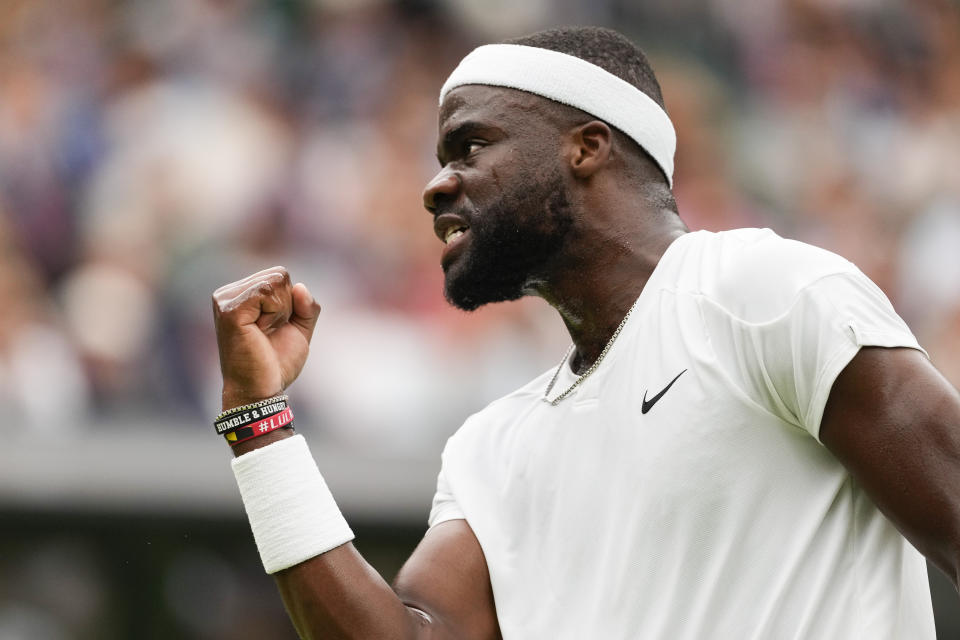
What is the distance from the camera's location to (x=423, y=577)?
3441 millimetres

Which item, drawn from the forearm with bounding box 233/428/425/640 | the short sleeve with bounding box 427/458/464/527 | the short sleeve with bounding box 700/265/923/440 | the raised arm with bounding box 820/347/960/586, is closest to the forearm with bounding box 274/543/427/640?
the forearm with bounding box 233/428/425/640

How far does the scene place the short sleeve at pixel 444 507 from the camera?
361 centimetres

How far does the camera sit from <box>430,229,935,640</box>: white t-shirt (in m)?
2.84


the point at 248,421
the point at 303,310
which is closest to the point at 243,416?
the point at 248,421

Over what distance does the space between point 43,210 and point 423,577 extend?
4.38m

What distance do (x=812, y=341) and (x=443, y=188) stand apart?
111cm

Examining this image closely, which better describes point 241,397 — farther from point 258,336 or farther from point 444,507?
point 444,507

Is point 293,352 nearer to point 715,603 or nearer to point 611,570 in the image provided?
point 611,570

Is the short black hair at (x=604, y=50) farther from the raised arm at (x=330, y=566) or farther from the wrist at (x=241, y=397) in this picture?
the wrist at (x=241, y=397)

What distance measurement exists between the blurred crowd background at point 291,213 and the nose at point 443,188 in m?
3.03

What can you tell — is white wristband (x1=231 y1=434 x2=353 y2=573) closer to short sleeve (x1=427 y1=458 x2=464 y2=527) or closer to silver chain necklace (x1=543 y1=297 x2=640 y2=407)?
short sleeve (x1=427 y1=458 x2=464 y2=527)

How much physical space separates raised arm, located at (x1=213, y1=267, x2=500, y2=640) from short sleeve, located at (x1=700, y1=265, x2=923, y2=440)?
2.99 ft

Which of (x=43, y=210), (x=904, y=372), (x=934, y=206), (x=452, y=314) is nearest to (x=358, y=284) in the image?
(x=452, y=314)

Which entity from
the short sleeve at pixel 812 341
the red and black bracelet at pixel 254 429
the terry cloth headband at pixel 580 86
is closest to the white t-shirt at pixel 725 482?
the short sleeve at pixel 812 341
